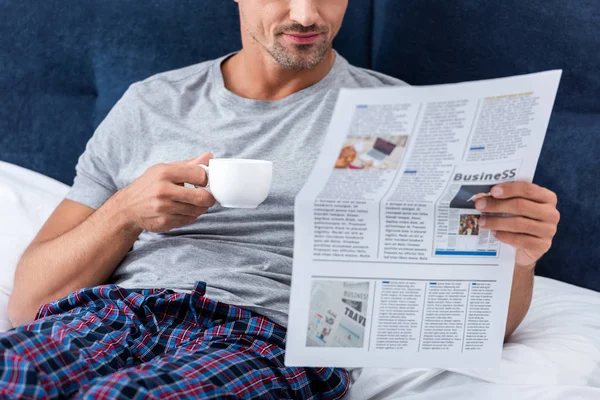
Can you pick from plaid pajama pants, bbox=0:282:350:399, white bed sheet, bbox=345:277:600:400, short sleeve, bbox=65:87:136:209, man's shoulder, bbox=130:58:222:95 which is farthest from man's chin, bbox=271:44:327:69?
A: white bed sheet, bbox=345:277:600:400

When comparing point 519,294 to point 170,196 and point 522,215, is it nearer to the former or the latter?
point 522,215

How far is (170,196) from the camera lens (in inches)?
41.6

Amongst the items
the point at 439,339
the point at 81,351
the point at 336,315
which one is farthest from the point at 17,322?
Answer: the point at 439,339

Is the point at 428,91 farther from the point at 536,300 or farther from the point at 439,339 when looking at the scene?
the point at 536,300

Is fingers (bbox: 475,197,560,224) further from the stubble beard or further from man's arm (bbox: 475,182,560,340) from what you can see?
the stubble beard

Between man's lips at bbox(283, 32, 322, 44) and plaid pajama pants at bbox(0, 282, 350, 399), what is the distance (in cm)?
51

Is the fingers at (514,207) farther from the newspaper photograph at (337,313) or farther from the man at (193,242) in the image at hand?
the newspaper photograph at (337,313)

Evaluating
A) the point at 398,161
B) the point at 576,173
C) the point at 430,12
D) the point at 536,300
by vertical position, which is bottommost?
the point at 536,300

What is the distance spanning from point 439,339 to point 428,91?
358 millimetres

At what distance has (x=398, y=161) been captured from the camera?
2.90ft

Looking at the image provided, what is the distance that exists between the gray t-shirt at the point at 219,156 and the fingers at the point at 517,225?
38 cm

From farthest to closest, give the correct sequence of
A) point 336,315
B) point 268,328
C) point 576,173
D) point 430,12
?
point 430,12, point 576,173, point 268,328, point 336,315

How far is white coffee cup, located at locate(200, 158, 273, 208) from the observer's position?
99 centimetres

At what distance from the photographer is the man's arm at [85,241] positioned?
3.63ft
